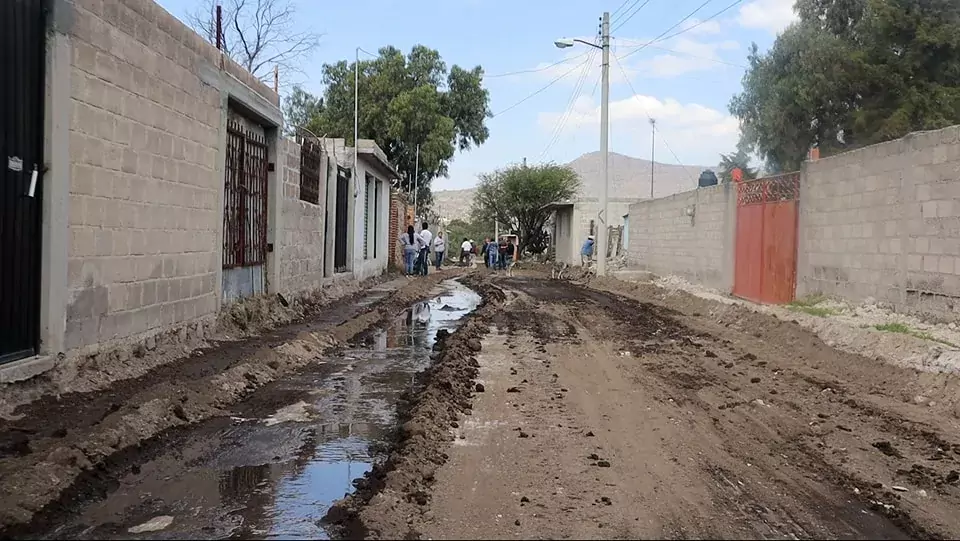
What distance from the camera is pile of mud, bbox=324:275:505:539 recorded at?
3.75 m

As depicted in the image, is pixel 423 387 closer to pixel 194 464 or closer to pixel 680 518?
pixel 194 464

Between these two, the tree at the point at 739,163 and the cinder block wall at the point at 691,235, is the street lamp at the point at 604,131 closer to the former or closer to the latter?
the cinder block wall at the point at 691,235

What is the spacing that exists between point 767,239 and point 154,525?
12.6 m

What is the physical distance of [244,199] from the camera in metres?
10.6

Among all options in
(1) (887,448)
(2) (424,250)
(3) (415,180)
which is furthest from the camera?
(3) (415,180)

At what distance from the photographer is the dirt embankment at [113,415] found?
13.0 feet

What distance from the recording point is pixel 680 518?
396 cm

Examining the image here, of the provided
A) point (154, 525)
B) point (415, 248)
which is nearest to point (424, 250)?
point (415, 248)

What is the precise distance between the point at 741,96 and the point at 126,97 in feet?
108

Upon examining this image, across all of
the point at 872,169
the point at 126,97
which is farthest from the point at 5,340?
the point at 872,169

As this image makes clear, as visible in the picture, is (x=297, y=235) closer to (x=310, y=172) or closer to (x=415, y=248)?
(x=310, y=172)

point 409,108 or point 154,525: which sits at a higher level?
point 409,108

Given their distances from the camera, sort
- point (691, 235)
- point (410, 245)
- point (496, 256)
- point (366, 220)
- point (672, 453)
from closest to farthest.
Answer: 1. point (672, 453)
2. point (691, 235)
3. point (366, 220)
4. point (410, 245)
5. point (496, 256)

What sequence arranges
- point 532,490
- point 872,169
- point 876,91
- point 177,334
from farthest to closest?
point 876,91
point 872,169
point 177,334
point 532,490
